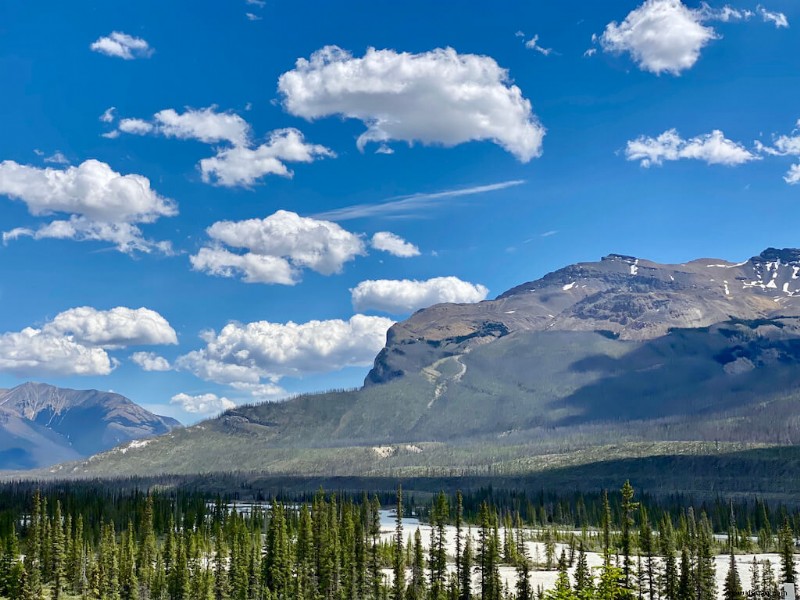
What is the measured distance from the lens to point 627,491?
86.4 metres

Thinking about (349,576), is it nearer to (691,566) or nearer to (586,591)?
(691,566)

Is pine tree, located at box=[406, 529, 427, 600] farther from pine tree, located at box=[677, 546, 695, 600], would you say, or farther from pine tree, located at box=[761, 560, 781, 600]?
pine tree, located at box=[761, 560, 781, 600]

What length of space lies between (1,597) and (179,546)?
30.2 meters

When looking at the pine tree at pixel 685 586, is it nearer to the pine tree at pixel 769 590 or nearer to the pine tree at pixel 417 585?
the pine tree at pixel 769 590

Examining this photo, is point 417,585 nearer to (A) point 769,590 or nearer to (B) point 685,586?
(B) point 685,586

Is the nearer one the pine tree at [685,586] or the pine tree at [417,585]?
the pine tree at [685,586]

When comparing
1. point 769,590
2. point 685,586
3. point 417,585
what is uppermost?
point 685,586

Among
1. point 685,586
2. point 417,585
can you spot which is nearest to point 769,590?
point 685,586

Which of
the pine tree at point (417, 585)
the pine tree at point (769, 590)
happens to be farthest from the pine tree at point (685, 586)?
the pine tree at point (417, 585)

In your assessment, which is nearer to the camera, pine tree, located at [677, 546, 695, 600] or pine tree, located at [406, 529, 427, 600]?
pine tree, located at [677, 546, 695, 600]

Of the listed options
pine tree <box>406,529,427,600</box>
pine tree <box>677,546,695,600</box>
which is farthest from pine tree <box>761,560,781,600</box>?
pine tree <box>406,529,427,600</box>

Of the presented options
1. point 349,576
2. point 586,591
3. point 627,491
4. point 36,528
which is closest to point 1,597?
point 36,528

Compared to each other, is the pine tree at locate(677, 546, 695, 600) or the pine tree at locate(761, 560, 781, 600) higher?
the pine tree at locate(677, 546, 695, 600)

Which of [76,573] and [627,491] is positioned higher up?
[627,491]
